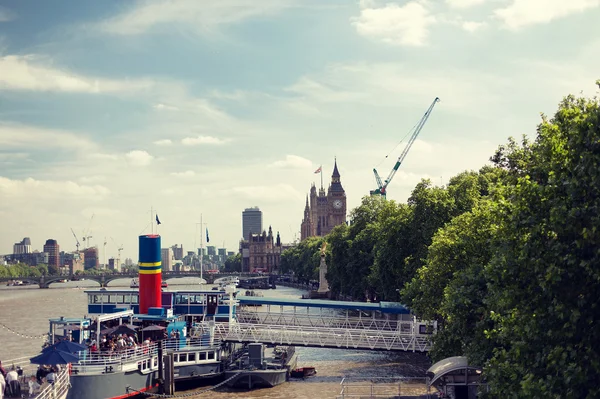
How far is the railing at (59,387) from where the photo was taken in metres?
35.2

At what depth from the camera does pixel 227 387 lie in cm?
5119

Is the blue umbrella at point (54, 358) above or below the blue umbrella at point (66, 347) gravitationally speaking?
below

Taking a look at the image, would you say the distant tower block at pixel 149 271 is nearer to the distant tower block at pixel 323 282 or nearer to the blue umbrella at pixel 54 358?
the blue umbrella at pixel 54 358

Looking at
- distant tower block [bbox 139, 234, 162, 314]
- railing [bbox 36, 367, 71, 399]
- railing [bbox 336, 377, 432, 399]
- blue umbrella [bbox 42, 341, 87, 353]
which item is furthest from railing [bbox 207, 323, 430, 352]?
railing [bbox 36, 367, 71, 399]

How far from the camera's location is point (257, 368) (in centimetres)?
5244

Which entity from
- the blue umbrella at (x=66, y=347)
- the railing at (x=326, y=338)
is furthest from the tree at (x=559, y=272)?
the railing at (x=326, y=338)

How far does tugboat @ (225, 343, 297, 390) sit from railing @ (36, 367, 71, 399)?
515 inches

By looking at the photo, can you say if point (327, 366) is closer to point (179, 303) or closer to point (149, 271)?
point (179, 303)

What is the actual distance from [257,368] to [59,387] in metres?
17.1

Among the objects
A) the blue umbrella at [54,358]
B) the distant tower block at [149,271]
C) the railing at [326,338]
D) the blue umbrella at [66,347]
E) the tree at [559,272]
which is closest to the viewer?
the tree at [559,272]

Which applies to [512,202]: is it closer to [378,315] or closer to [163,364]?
[163,364]

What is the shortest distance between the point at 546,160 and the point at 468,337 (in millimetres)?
16010

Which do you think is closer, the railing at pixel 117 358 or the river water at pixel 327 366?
the railing at pixel 117 358

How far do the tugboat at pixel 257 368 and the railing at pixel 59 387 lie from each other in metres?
13.1
